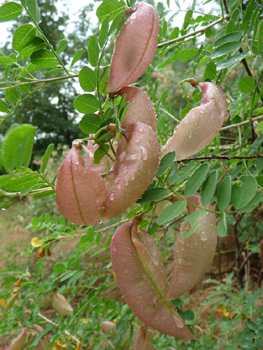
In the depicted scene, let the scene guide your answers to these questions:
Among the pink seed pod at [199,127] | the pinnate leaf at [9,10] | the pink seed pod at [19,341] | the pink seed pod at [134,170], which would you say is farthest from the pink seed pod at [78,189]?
the pink seed pod at [19,341]

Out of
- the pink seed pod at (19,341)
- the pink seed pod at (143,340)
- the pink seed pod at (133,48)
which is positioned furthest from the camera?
the pink seed pod at (19,341)

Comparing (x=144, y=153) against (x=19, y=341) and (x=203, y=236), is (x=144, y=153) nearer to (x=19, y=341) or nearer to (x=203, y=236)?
(x=203, y=236)

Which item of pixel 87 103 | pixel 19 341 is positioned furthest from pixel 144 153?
pixel 19 341

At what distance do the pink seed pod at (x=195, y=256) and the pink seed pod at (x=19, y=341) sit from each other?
23.8 inches

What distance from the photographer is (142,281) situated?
0.39 meters

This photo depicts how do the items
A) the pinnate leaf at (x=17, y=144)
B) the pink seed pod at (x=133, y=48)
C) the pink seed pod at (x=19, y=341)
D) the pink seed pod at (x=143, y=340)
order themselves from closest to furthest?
the pinnate leaf at (x=17, y=144) → the pink seed pod at (x=133, y=48) → the pink seed pod at (x=143, y=340) → the pink seed pod at (x=19, y=341)

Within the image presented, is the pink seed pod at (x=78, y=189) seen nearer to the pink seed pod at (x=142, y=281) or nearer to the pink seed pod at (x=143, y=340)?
the pink seed pod at (x=142, y=281)

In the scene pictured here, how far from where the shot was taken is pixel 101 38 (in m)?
0.39

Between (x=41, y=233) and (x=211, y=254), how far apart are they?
7.75ft

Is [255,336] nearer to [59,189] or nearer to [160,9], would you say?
[59,189]

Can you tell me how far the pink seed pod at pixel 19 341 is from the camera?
0.80 metres

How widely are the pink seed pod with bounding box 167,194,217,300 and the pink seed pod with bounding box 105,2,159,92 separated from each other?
0.65 feet

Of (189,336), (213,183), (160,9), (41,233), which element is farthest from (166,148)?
(41,233)

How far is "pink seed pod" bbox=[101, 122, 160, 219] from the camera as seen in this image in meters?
0.33
